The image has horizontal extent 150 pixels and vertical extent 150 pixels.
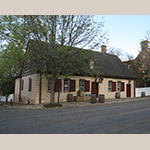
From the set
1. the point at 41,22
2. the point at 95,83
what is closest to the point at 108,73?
the point at 95,83

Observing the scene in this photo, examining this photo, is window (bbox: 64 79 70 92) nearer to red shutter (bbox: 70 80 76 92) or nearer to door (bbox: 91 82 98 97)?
red shutter (bbox: 70 80 76 92)

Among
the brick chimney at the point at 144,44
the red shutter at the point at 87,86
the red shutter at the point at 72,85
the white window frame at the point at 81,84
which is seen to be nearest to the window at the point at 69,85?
the red shutter at the point at 72,85

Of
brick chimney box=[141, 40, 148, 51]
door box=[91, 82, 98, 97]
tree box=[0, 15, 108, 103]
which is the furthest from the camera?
brick chimney box=[141, 40, 148, 51]

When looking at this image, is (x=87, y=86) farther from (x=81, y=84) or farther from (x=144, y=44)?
(x=144, y=44)

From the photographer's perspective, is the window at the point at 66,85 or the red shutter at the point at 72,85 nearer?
the window at the point at 66,85

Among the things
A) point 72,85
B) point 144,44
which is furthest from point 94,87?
point 144,44

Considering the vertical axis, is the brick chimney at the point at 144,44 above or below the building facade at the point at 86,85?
above

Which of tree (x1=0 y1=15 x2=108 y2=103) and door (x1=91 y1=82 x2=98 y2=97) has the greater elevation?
tree (x1=0 y1=15 x2=108 y2=103)

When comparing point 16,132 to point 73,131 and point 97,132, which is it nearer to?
point 73,131

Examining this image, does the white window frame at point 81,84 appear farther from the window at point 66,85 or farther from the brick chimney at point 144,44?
the brick chimney at point 144,44

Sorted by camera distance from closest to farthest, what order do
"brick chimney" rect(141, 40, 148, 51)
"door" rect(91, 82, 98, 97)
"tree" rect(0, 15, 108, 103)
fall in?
"tree" rect(0, 15, 108, 103), "door" rect(91, 82, 98, 97), "brick chimney" rect(141, 40, 148, 51)

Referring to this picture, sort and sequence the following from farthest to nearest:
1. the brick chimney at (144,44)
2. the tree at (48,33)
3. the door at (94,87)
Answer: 1. the brick chimney at (144,44)
2. the door at (94,87)
3. the tree at (48,33)

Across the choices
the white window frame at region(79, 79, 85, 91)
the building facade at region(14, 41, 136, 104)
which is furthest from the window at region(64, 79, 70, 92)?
the white window frame at region(79, 79, 85, 91)

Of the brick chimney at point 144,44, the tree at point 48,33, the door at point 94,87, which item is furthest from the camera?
the brick chimney at point 144,44
